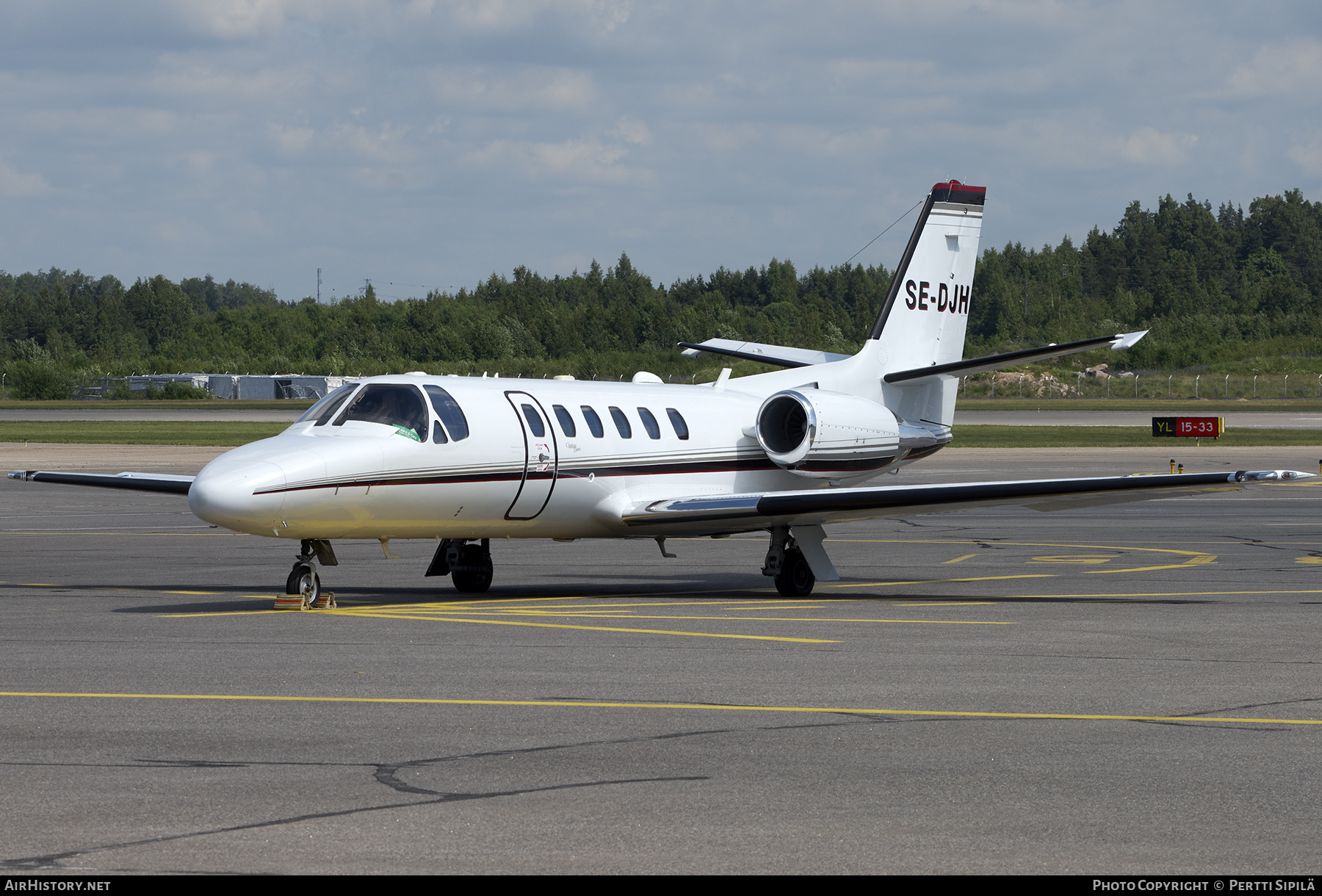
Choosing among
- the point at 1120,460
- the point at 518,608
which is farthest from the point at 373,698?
the point at 1120,460

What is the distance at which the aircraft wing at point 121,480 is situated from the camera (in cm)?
1842

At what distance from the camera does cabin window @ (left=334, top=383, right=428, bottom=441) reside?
1631 centimetres

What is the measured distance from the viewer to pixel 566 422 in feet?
58.9

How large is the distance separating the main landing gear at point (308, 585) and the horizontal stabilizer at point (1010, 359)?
25.5 feet

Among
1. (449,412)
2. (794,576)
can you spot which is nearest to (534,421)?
(449,412)

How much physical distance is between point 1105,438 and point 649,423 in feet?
146

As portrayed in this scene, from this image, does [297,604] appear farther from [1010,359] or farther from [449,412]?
[1010,359]

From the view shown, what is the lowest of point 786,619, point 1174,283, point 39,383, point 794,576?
point 786,619

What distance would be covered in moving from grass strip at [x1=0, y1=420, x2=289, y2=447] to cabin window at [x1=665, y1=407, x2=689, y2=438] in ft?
130

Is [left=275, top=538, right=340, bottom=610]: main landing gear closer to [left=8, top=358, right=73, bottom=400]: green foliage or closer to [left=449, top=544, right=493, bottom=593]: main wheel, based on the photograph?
[left=449, top=544, right=493, bottom=593]: main wheel

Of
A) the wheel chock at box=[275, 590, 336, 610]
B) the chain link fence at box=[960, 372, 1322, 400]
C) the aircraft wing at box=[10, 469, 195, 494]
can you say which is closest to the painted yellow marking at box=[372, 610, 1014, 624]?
the wheel chock at box=[275, 590, 336, 610]

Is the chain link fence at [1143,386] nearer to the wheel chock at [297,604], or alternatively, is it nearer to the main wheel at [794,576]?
the main wheel at [794,576]

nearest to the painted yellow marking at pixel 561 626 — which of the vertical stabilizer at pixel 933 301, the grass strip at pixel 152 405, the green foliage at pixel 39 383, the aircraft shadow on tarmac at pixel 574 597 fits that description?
the aircraft shadow on tarmac at pixel 574 597

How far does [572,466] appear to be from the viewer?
1775 cm
